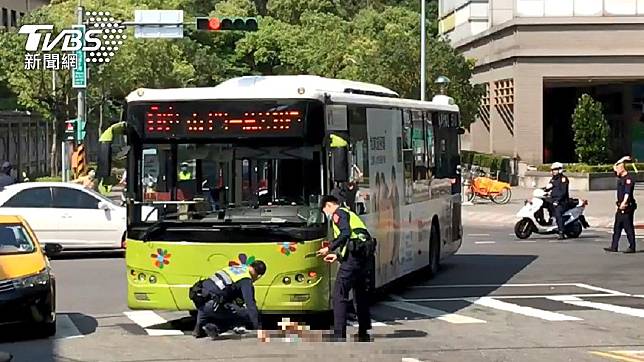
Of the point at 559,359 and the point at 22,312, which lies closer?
the point at 559,359

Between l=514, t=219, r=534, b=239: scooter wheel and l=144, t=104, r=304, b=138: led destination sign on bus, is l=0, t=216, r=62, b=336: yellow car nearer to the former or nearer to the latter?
l=144, t=104, r=304, b=138: led destination sign on bus

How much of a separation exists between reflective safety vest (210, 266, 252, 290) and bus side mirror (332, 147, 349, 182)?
1445 millimetres

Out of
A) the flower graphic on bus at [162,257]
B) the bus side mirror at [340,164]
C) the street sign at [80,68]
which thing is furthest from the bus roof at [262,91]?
the street sign at [80,68]

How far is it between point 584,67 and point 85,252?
32.8 m

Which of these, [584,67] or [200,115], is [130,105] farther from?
[584,67]

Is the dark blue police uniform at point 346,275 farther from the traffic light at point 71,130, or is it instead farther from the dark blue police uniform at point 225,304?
the traffic light at point 71,130

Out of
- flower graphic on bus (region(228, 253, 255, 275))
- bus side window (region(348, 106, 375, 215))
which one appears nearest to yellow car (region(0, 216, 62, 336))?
flower graphic on bus (region(228, 253, 255, 275))

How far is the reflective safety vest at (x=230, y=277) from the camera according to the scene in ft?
44.6

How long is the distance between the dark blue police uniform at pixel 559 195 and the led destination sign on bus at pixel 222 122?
1512cm

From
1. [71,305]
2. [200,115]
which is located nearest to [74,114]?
[71,305]

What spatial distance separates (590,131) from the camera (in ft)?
158

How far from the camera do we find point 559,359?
40.3ft

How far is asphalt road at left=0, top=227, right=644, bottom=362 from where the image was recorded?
→ 41.9 feet

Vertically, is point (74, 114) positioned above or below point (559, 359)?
above
